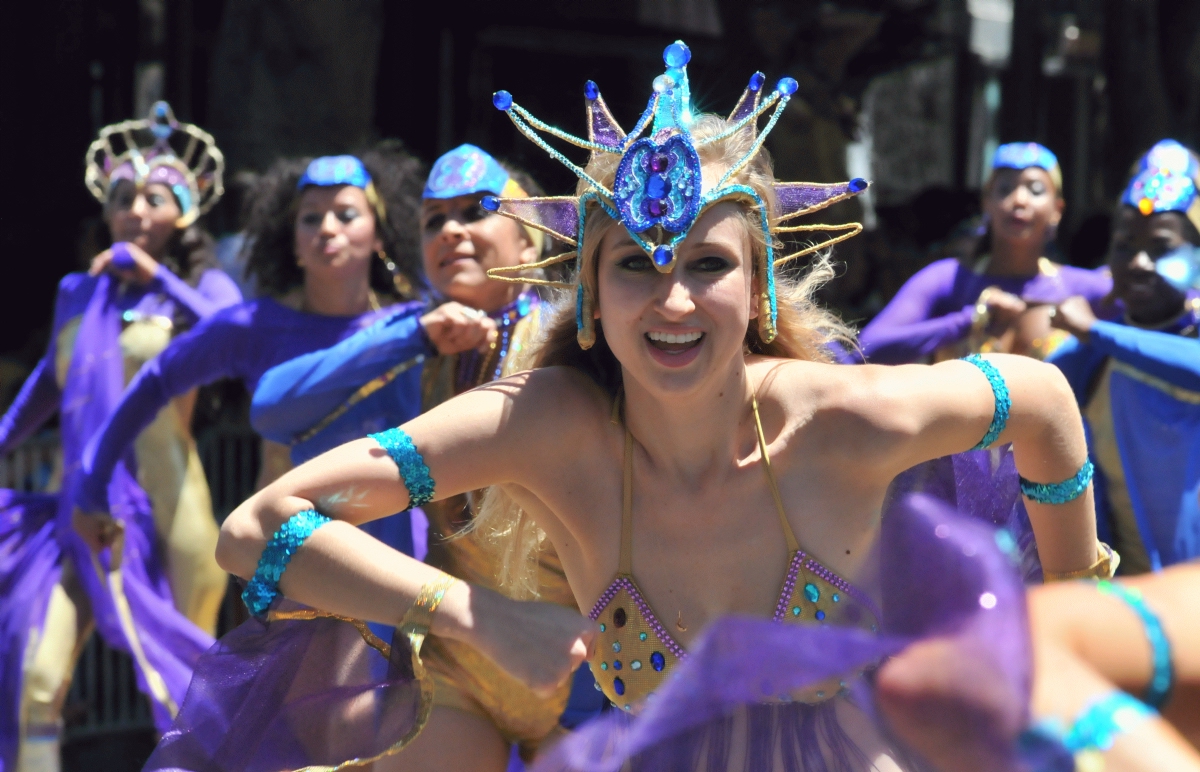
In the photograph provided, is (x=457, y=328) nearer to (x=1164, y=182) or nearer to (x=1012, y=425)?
(x=1012, y=425)

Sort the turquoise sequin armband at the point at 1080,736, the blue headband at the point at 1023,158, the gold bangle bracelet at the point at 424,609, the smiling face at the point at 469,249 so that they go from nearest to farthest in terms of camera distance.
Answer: the turquoise sequin armband at the point at 1080,736 < the gold bangle bracelet at the point at 424,609 < the smiling face at the point at 469,249 < the blue headband at the point at 1023,158

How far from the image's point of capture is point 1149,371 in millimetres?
4227

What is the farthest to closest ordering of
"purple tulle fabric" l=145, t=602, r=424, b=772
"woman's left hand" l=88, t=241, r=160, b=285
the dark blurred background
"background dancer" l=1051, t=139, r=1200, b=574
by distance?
1. the dark blurred background
2. "woman's left hand" l=88, t=241, r=160, b=285
3. "background dancer" l=1051, t=139, r=1200, b=574
4. "purple tulle fabric" l=145, t=602, r=424, b=772

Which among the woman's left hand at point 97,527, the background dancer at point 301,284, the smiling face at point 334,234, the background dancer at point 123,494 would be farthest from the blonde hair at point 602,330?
the woman's left hand at point 97,527

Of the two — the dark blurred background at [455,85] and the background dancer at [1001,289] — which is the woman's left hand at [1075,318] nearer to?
the background dancer at [1001,289]

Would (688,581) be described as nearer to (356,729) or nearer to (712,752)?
(712,752)

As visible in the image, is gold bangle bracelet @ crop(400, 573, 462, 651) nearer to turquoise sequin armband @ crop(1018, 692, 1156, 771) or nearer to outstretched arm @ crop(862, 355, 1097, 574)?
outstretched arm @ crop(862, 355, 1097, 574)

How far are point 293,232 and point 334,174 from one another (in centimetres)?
25

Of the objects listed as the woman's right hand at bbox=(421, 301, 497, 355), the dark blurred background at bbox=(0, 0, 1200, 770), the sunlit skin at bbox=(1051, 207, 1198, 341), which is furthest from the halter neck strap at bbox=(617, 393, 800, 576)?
the dark blurred background at bbox=(0, 0, 1200, 770)

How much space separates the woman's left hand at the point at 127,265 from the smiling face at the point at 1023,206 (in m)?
3.11

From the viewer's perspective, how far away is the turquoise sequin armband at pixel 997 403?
2.46 metres

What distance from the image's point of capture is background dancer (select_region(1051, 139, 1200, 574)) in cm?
423

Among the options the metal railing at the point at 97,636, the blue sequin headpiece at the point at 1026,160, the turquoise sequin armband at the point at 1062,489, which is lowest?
the metal railing at the point at 97,636

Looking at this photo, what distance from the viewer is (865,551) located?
2416mm
